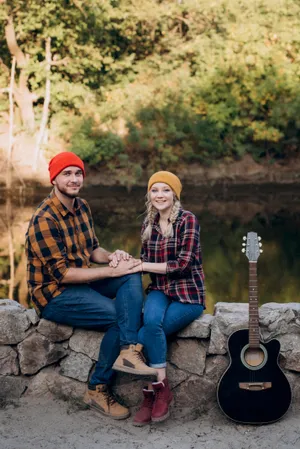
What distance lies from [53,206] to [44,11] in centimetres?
1556

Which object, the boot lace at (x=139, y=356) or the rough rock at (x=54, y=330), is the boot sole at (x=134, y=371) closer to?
the boot lace at (x=139, y=356)

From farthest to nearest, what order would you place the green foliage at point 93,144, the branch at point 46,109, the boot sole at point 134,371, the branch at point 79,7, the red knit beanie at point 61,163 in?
the branch at point 46,109 → the green foliage at point 93,144 → the branch at point 79,7 → the red knit beanie at point 61,163 → the boot sole at point 134,371

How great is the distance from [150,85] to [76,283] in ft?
56.2

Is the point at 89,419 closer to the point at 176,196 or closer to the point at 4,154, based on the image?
the point at 176,196

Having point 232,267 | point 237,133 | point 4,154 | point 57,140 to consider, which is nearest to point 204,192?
point 237,133

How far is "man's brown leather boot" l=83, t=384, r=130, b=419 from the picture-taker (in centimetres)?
377

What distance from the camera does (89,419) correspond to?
376 centimetres

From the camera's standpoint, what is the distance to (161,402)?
3.65 m

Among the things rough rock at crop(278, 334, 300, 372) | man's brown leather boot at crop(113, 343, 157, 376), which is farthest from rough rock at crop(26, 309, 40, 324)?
rough rock at crop(278, 334, 300, 372)

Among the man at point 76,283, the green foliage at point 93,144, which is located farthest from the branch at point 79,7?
the man at point 76,283

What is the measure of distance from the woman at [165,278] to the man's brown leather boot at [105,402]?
0.43 feet

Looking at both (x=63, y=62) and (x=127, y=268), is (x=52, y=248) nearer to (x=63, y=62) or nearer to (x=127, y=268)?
(x=127, y=268)

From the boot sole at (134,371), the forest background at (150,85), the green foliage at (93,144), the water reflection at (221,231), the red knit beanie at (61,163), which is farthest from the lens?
the forest background at (150,85)

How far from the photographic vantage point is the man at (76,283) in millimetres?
3760
